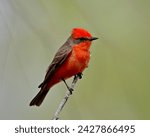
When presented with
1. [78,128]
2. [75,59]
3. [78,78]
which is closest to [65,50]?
[75,59]

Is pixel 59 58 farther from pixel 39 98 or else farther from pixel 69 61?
pixel 39 98

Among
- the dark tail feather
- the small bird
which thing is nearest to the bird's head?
the small bird

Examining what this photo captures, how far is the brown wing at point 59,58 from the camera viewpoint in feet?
2.88

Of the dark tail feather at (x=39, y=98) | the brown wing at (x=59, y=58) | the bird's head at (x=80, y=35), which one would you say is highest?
the bird's head at (x=80, y=35)

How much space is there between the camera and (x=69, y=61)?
94cm

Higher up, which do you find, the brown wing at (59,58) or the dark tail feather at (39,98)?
the brown wing at (59,58)

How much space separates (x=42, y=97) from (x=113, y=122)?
0.29 m

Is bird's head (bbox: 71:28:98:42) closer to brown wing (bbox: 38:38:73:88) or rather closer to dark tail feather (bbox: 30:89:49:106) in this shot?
brown wing (bbox: 38:38:73:88)

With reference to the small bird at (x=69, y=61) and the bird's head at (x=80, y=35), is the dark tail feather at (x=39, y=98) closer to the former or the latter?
the small bird at (x=69, y=61)

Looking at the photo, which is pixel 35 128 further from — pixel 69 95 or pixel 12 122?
pixel 69 95

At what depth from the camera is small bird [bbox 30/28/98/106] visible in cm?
85

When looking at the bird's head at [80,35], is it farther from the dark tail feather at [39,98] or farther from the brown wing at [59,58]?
the dark tail feather at [39,98]

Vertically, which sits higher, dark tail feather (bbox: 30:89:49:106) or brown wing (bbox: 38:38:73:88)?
brown wing (bbox: 38:38:73:88)

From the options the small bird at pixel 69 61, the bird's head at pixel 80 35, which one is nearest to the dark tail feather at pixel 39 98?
the small bird at pixel 69 61
